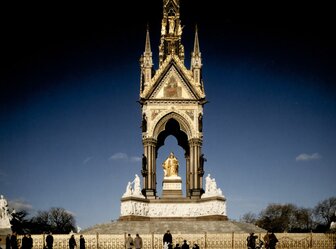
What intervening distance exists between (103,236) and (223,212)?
12.0m

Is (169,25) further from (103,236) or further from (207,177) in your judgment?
(103,236)

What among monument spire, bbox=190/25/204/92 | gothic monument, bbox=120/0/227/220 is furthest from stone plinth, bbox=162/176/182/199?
monument spire, bbox=190/25/204/92

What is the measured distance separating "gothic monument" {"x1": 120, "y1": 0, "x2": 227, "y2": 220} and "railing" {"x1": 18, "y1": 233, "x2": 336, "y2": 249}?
1027 cm

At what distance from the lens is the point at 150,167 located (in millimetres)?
42375

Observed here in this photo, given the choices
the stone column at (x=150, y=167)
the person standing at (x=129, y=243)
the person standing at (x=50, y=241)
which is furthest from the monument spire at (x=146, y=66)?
the person standing at (x=50, y=241)

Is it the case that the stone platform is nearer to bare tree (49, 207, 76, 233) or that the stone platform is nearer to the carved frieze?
the carved frieze

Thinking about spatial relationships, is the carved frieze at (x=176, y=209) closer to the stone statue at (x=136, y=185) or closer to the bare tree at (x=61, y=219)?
the stone statue at (x=136, y=185)

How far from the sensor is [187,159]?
4650 cm

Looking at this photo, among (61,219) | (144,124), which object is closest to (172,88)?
(144,124)

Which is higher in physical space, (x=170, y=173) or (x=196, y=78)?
(x=196, y=78)

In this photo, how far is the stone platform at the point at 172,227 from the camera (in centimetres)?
3478

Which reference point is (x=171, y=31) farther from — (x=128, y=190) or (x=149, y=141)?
(x=128, y=190)

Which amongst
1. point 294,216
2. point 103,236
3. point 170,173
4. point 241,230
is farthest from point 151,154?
point 294,216

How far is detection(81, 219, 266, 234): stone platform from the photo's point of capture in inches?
1369
